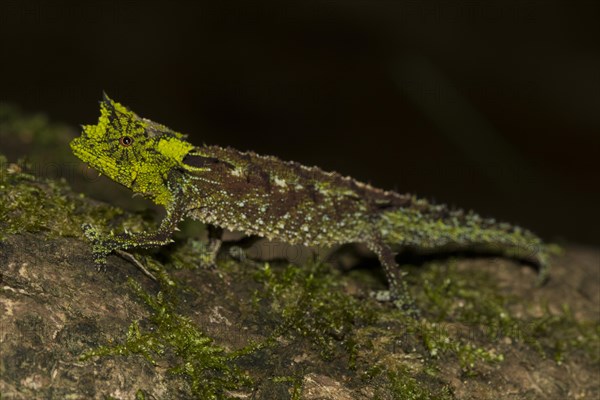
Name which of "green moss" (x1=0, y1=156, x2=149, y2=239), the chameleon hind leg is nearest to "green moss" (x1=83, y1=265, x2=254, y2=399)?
"green moss" (x1=0, y1=156, x2=149, y2=239)


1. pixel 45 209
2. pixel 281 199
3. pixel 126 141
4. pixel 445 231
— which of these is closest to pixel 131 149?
pixel 126 141

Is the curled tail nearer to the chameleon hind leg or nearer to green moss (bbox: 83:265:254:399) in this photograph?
the chameleon hind leg

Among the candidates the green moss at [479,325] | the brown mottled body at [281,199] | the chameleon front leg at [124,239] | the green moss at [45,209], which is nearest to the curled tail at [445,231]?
the brown mottled body at [281,199]

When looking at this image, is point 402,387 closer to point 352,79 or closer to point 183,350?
point 183,350

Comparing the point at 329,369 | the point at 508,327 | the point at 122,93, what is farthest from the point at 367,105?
the point at 329,369

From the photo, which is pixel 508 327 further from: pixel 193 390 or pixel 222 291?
pixel 193 390

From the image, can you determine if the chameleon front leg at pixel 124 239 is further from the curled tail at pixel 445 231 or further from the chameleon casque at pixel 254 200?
the curled tail at pixel 445 231

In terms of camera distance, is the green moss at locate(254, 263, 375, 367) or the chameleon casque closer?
the chameleon casque

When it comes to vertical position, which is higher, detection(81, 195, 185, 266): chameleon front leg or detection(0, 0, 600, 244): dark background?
detection(0, 0, 600, 244): dark background
